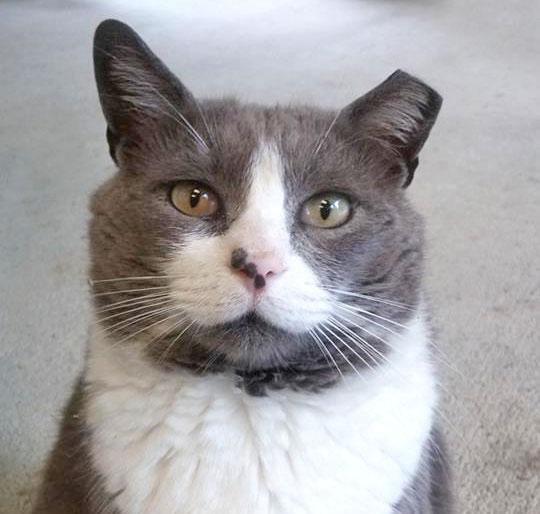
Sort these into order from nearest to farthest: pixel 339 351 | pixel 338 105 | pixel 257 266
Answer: pixel 257 266, pixel 339 351, pixel 338 105

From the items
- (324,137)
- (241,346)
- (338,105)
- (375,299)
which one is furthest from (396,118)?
(338,105)

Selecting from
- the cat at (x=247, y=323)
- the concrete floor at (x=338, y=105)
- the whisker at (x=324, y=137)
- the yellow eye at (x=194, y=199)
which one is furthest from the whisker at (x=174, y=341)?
the concrete floor at (x=338, y=105)

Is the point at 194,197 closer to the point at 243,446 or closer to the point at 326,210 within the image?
the point at 326,210

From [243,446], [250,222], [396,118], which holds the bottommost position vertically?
[243,446]

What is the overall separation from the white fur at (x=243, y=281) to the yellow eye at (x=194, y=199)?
0.12ft

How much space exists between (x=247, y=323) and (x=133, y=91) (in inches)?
12.0

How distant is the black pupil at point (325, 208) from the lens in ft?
2.70

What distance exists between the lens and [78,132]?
7.65ft

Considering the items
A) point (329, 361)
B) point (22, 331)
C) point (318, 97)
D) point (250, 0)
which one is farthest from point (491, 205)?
point (250, 0)

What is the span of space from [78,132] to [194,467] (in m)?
1.69

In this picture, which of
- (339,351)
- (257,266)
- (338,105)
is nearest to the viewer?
(257,266)

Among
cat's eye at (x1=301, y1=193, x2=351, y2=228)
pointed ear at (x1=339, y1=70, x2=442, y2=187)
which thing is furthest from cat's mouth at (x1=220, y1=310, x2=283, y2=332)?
pointed ear at (x1=339, y1=70, x2=442, y2=187)

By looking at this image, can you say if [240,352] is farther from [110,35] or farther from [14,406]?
[14,406]

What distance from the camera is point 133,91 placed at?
88cm
